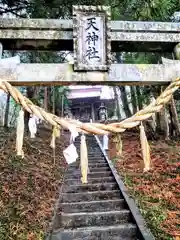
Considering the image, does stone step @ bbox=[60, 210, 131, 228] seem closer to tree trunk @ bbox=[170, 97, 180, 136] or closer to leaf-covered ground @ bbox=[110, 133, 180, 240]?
leaf-covered ground @ bbox=[110, 133, 180, 240]

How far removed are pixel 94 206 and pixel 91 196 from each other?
65 cm

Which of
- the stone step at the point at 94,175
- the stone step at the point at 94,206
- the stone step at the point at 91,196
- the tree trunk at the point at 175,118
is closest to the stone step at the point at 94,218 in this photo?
the stone step at the point at 94,206

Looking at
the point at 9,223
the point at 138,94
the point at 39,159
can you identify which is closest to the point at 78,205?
the point at 9,223

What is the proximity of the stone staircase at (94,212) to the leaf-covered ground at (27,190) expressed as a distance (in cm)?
29

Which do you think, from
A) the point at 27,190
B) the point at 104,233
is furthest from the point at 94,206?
the point at 27,190

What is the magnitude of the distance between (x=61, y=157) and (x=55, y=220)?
19.2 ft

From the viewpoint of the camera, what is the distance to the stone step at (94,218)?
7.20 m

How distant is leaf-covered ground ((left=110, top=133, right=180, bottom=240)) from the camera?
6.61 metres

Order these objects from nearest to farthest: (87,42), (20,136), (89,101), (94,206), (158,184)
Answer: (20,136), (87,42), (94,206), (158,184), (89,101)

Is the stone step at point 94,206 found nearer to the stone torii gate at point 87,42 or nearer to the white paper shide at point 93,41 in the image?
the stone torii gate at point 87,42

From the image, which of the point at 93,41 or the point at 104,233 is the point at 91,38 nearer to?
the point at 93,41

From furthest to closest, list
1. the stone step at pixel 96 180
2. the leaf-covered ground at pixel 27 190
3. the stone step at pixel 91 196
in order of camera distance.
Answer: the stone step at pixel 96 180 → the stone step at pixel 91 196 → the leaf-covered ground at pixel 27 190

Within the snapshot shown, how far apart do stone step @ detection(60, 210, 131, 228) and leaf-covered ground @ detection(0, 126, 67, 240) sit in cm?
38

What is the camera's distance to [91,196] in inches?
339
